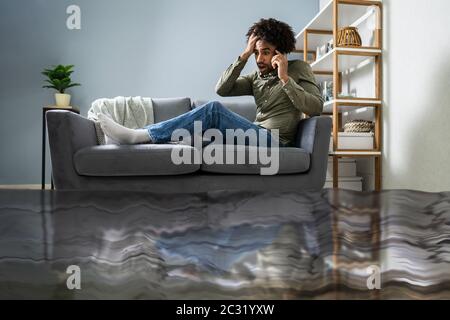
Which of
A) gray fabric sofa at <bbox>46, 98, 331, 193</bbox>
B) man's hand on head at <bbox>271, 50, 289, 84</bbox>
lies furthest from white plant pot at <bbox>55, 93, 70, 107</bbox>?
man's hand on head at <bbox>271, 50, 289, 84</bbox>

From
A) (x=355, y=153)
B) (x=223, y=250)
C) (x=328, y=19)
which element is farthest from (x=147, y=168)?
(x=328, y=19)

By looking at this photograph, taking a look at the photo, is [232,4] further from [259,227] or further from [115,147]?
[259,227]

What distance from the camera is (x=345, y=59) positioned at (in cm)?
230

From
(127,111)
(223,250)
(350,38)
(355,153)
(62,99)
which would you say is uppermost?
(350,38)

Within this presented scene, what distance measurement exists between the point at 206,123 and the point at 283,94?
0.40m

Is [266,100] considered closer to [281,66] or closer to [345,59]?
[281,66]

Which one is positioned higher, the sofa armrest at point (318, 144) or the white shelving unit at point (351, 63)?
the white shelving unit at point (351, 63)

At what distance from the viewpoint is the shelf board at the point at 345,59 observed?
6.69 feet

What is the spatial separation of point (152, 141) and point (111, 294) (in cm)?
122

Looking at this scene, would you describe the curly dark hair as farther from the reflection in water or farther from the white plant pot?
the white plant pot

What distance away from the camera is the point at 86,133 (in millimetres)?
1617

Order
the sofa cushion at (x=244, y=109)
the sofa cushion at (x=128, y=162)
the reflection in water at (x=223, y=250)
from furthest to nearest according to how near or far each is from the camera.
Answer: the sofa cushion at (x=244, y=109) → the sofa cushion at (x=128, y=162) → the reflection in water at (x=223, y=250)

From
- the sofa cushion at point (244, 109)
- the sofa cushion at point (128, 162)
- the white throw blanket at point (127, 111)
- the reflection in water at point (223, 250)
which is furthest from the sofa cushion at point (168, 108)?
the reflection in water at point (223, 250)

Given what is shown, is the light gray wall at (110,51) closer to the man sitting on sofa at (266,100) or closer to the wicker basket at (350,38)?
the wicker basket at (350,38)
